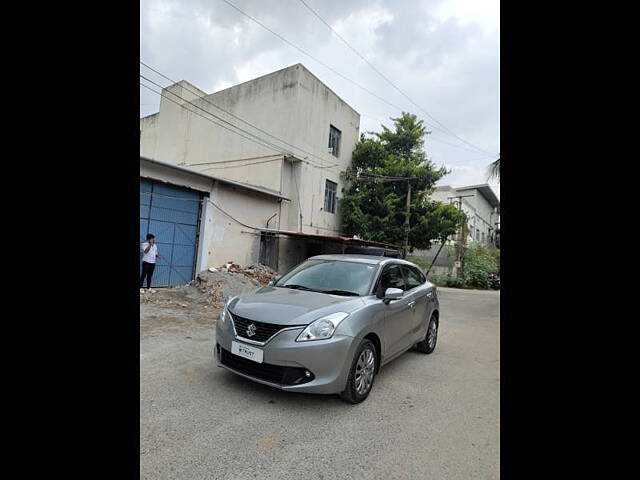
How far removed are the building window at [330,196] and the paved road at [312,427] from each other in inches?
507

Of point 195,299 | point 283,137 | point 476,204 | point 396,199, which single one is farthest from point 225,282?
point 476,204

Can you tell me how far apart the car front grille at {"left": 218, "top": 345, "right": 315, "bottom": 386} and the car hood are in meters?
0.43

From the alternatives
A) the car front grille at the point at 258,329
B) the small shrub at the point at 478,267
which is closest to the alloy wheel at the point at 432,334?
the car front grille at the point at 258,329

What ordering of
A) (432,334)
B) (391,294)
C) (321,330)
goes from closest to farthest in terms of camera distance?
(321,330)
(391,294)
(432,334)

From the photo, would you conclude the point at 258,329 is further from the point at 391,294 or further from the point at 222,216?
the point at 222,216

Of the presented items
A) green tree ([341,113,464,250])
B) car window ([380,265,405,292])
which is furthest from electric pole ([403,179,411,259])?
car window ([380,265,405,292])

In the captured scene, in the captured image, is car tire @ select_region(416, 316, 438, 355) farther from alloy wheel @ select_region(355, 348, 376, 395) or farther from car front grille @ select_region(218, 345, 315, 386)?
car front grille @ select_region(218, 345, 315, 386)

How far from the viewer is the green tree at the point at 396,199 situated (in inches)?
687

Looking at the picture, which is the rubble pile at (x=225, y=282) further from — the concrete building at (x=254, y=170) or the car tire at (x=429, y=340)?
the car tire at (x=429, y=340)

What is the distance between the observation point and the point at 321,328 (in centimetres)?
347

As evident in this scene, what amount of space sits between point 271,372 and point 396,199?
14.7 meters
